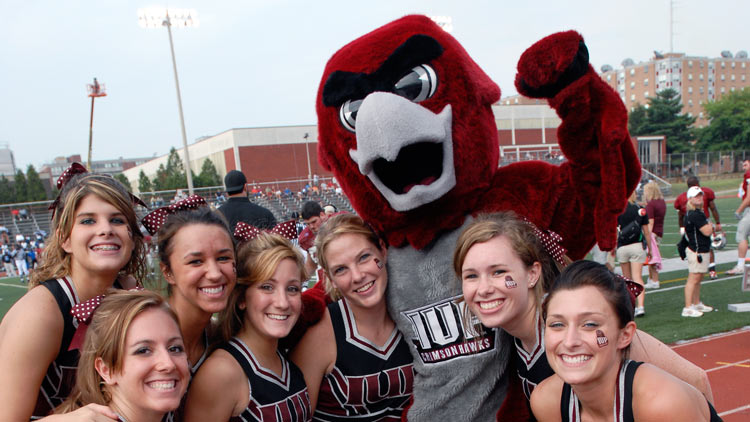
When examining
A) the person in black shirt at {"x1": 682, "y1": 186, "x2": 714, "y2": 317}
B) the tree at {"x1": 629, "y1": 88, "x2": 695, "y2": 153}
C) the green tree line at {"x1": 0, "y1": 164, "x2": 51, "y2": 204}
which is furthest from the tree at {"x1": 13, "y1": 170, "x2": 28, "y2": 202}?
the tree at {"x1": 629, "y1": 88, "x2": 695, "y2": 153}

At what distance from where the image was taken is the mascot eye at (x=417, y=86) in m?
2.16

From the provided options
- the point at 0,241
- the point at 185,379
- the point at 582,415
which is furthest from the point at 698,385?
the point at 0,241

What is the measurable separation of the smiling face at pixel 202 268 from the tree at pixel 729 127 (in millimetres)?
53699

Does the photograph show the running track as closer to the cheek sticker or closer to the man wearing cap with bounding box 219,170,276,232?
the cheek sticker

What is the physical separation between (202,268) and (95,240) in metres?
0.41

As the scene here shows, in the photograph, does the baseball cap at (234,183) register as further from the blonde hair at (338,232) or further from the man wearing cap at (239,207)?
the blonde hair at (338,232)

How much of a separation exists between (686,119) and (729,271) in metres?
43.6

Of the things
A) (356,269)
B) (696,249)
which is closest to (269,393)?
(356,269)

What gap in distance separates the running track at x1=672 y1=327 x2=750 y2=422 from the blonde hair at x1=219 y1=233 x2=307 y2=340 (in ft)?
12.2

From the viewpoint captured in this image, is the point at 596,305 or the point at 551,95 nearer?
the point at 596,305

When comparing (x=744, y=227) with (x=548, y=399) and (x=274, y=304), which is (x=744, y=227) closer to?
(x=548, y=399)

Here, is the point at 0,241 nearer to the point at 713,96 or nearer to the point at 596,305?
the point at 596,305

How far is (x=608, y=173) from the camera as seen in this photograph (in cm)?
184

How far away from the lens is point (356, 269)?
2.16m
